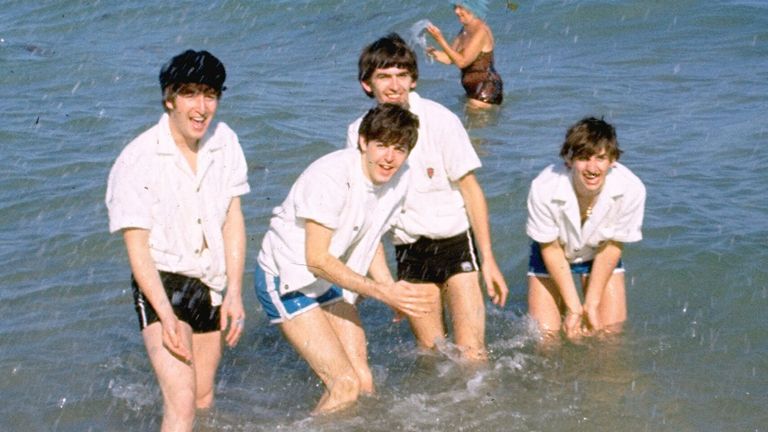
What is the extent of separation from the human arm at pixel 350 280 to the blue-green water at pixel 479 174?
3.02ft

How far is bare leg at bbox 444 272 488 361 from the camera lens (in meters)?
6.77

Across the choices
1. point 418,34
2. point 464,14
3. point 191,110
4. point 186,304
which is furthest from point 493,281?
point 418,34

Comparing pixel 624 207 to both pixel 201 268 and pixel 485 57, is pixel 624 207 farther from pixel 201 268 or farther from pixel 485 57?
pixel 485 57

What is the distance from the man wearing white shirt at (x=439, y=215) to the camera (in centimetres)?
629

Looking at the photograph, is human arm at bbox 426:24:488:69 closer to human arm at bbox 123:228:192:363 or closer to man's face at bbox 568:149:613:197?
man's face at bbox 568:149:613:197

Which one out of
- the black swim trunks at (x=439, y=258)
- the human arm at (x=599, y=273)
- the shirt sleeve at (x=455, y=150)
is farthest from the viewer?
the human arm at (x=599, y=273)

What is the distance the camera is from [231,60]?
1681cm

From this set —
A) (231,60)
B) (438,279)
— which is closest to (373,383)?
(438,279)

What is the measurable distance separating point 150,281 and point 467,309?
2089 millimetres

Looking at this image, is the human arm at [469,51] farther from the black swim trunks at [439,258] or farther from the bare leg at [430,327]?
the black swim trunks at [439,258]

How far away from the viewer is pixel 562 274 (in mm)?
6992

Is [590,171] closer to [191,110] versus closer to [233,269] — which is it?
[233,269]

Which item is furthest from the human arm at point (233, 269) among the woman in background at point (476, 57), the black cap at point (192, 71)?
the woman in background at point (476, 57)

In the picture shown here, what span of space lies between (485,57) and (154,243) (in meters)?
8.54
